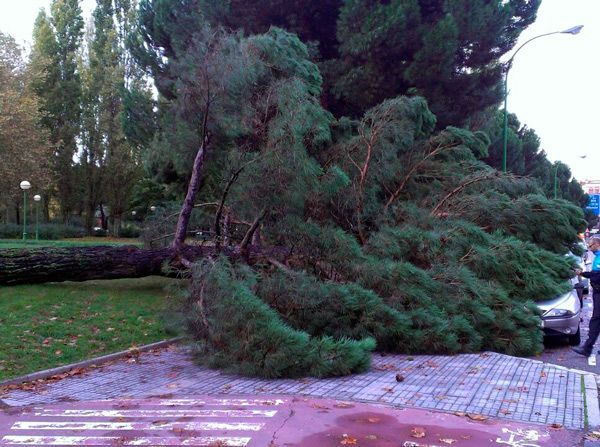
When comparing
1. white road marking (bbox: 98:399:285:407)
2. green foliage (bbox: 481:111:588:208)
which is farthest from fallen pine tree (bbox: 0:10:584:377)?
green foliage (bbox: 481:111:588:208)

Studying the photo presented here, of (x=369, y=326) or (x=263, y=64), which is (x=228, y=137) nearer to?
(x=263, y=64)

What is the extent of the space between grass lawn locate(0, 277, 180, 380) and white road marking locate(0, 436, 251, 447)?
229 cm

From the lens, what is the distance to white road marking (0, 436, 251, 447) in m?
4.79

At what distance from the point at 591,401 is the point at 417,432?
2332 mm

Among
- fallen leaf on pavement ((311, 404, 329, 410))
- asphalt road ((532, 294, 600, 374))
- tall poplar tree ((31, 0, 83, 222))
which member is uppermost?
tall poplar tree ((31, 0, 83, 222))

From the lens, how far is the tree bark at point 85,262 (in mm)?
11359

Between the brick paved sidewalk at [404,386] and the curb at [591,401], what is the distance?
0.17ft

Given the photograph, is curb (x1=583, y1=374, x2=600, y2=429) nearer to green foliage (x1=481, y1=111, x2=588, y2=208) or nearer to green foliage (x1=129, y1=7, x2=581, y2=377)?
green foliage (x1=129, y1=7, x2=581, y2=377)

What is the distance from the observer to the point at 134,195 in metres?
49.5

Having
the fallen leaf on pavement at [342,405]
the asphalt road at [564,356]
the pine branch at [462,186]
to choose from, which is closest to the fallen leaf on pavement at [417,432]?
the fallen leaf on pavement at [342,405]

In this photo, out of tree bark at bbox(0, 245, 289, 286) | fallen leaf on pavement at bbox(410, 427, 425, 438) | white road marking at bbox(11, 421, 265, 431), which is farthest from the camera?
tree bark at bbox(0, 245, 289, 286)

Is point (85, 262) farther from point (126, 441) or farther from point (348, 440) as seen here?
point (348, 440)

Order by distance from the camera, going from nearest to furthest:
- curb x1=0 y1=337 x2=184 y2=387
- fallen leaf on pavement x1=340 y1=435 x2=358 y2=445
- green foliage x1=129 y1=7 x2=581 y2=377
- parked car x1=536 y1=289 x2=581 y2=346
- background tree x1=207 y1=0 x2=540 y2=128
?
1. fallen leaf on pavement x1=340 y1=435 x2=358 y2=445
2. curb x1=0 y1=337 x2=184 y2=387
3. green foliage x1=129 y1=7 x2=581 y2=377
4. parked car x1=536 y1=289 x2=581 y2=346
5. background tree x1=207 y1=0 x2=540 y2=128

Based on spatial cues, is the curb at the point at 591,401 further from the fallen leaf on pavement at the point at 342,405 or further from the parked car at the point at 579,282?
the parked car at the point at 579,282
